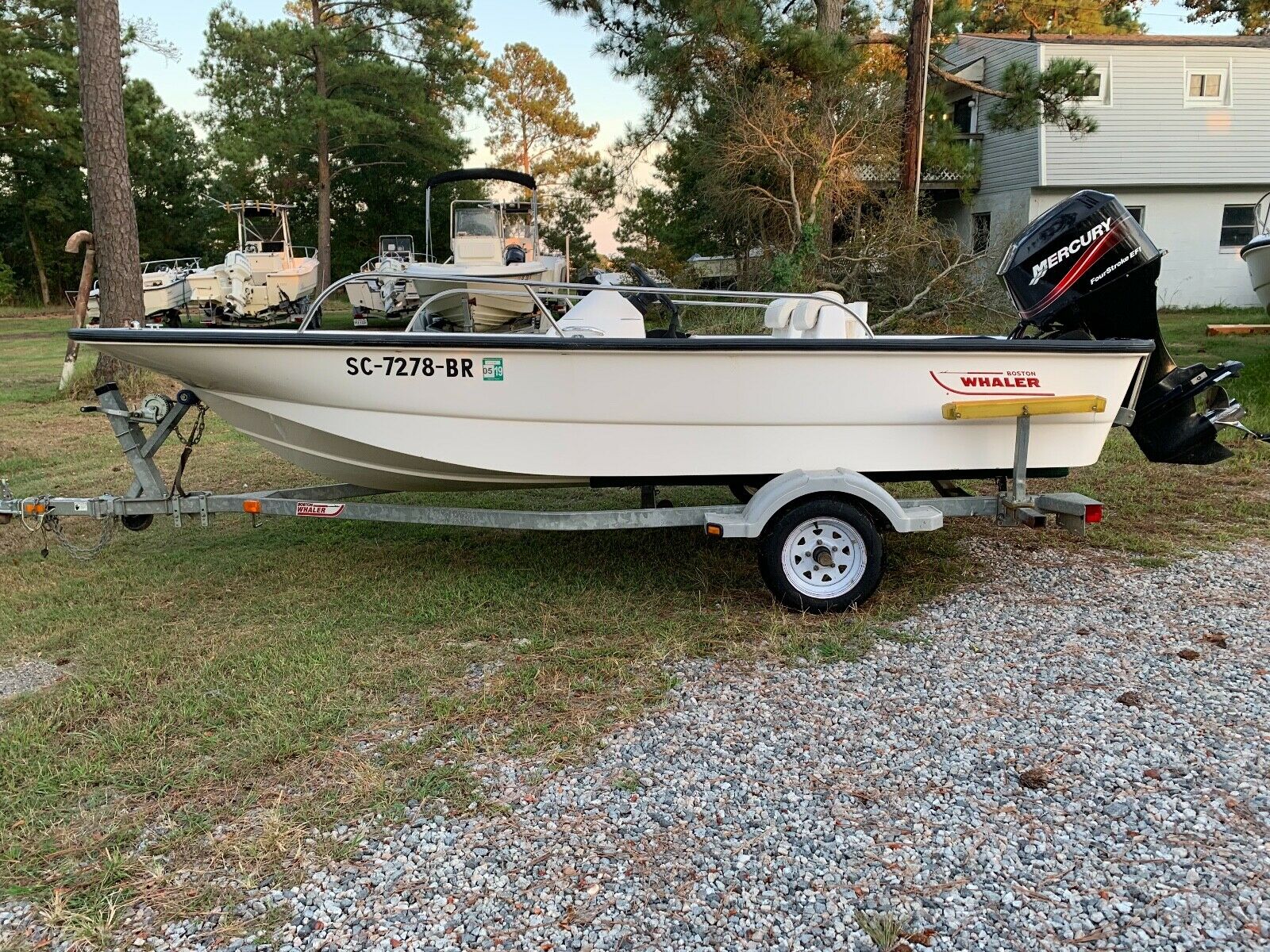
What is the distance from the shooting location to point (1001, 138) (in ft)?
63.7

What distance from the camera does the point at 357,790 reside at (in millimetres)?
2646

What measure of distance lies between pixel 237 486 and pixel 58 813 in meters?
4.02

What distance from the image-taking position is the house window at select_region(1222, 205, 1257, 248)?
18828 millimetres

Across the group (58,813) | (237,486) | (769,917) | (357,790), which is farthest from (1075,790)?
(237,486)

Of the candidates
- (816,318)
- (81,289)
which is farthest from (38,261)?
(816,318)

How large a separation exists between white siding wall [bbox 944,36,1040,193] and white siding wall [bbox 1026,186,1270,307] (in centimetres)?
79

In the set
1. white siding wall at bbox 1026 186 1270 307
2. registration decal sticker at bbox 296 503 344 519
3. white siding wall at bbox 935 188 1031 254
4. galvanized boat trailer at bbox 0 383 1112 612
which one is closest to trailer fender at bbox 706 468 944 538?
galvanized boat trailer at bbox 0 383 1112 612

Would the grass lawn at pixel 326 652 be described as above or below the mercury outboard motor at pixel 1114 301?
below

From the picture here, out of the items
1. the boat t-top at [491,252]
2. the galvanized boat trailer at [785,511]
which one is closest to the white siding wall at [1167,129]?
the boat t-top at [491,252]

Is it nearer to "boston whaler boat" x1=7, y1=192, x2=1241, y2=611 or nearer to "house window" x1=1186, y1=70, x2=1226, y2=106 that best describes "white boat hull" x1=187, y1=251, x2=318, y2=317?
"boston whaler boat" x1=7, y1=192, x2=1241, y2=611

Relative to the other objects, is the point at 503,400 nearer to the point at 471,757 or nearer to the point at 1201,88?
the point at 471,757

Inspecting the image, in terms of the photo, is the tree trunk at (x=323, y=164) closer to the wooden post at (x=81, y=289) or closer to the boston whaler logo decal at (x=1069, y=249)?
the wooden post at (x=81, y=289)

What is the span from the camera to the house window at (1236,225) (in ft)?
61.8

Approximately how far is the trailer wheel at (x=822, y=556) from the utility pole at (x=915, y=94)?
10.7 metres
